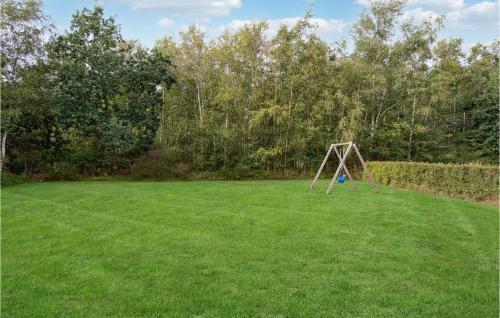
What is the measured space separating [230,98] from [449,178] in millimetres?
11462

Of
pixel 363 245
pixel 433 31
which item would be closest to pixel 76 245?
pixel 363 245

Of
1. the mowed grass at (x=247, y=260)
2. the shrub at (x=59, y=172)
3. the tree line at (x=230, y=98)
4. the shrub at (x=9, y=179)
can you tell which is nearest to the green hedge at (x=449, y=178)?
the mowed grass at (x=247, y=260)

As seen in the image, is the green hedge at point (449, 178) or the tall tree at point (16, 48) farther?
the tall tree at point (16, 48)

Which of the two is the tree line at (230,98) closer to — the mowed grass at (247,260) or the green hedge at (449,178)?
the green hedge at (449,178)

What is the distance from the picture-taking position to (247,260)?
5.57 metres

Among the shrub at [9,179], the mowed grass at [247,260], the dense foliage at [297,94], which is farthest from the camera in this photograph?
the dense foliage at [297,94]

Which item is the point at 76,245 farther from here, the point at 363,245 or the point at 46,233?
the point at 363,245

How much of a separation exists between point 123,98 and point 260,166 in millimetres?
8550

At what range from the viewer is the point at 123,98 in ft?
71.6

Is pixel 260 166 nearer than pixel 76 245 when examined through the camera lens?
No

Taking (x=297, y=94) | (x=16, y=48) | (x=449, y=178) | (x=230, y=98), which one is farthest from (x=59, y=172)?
(x=449, y=178)

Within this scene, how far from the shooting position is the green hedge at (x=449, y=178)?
12.0m

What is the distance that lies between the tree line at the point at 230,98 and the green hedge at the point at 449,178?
5.29 meters

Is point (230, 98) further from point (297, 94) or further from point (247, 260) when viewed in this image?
point (247, 260)
